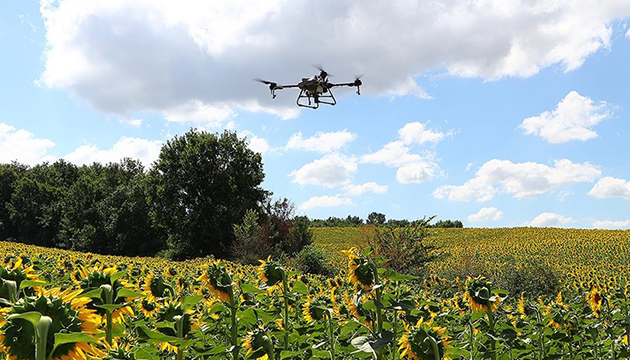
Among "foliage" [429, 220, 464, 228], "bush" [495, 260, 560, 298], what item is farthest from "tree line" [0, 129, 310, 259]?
"foliage" [429, 220, 464, 228]

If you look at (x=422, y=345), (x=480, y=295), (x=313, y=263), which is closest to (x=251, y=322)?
(x=422, y=345)

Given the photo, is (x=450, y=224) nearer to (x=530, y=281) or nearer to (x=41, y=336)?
(x=530, y=281)

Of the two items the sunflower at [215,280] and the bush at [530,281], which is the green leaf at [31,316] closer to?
the sunflower at [215,280]

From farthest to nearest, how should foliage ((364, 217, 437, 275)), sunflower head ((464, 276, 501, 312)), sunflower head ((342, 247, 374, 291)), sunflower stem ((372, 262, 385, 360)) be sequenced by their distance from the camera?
foliage ((364, 217, 437, 275))
sunflower head ((464, 276, 501, 312))
sunflower head ((342, 247, 374, 291))
sunflower stem ((372, 262, 385, 360))

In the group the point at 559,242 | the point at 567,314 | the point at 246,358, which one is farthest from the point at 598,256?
the point at 246,358

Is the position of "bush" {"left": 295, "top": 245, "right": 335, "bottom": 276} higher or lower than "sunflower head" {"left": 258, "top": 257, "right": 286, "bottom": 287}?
lower

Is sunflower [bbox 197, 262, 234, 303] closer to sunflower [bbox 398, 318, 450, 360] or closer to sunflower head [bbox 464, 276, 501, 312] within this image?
sunflower [bbox 398, 318, 450, 360]

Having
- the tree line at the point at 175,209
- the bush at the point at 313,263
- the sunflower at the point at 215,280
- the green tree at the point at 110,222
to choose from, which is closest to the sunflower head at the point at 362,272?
the sunflower at the point at 215,280
